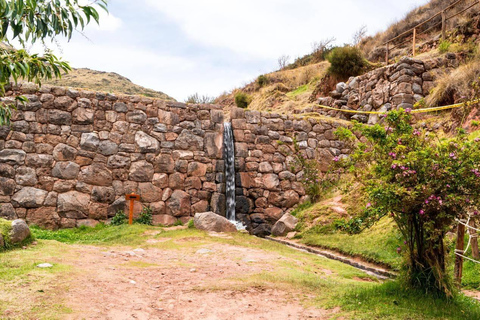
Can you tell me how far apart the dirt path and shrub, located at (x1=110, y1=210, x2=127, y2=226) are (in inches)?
120

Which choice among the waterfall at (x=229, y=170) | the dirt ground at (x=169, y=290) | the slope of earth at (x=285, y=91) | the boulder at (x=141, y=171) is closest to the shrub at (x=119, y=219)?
the boulder at (x=141, y=171)

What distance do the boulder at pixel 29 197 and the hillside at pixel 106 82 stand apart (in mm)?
16055

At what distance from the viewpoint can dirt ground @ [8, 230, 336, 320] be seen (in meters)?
3.62

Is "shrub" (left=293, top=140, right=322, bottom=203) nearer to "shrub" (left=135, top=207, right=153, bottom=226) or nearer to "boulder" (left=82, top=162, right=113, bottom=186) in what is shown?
"shrub" (left=135, top=207, right=153, bottom=226)

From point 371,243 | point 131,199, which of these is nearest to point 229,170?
point 131,199

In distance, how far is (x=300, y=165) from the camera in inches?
440

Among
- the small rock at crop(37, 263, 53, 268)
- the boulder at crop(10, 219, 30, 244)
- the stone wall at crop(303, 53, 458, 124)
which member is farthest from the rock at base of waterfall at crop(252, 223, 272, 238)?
the small rock at crop(37, 263, 53, 268)

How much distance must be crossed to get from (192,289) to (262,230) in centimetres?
590

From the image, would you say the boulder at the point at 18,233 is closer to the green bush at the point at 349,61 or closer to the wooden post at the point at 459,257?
the wooden post at the point at 459,257

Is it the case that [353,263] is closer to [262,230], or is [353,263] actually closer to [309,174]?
[262,230]

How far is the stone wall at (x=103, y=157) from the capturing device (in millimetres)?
8703

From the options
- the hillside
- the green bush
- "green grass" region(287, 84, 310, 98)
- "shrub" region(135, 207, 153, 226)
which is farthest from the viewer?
the hillside

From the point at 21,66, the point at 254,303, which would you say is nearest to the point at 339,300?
the point at 254,303

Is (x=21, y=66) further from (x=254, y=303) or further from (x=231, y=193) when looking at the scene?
(x=231, y=193)
